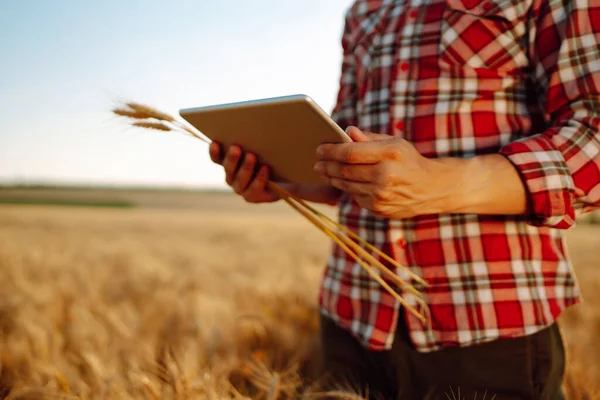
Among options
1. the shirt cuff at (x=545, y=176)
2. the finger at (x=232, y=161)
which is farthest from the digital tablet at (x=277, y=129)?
the shirt cuff at (x=545, y=176)

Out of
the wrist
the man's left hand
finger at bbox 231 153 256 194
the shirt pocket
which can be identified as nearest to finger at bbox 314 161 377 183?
the man's left hand

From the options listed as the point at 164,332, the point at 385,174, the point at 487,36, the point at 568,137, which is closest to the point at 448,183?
the point at 385,174

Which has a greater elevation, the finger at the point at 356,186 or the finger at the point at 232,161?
the finger at the point at 232,161

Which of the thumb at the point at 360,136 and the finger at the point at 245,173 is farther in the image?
the finger at the point at 245,173

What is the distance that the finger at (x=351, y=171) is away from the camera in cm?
79

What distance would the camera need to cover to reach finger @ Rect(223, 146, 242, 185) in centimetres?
105

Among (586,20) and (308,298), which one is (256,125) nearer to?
(586,20)

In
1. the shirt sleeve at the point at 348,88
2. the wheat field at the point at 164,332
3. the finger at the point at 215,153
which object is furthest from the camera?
the shirt sleeve at the point at 348,88

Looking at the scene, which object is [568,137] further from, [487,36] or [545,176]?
[487,36]

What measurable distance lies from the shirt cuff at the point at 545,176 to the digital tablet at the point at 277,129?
14.1 inches

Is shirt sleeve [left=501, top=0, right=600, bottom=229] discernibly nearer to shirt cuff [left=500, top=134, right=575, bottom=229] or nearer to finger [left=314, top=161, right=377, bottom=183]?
shirt cuff [left=500, top=134, right=575, bottom=229]

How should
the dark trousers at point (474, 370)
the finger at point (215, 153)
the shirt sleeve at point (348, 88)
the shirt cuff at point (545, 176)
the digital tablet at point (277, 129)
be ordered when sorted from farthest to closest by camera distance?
the shirt sleeve at point (348, 88) < the finger at point (215, 153) < the dark trousers at point (474, 370) < the shirt cuff at point (545, 176) < the digital tablet at point (277, 129)

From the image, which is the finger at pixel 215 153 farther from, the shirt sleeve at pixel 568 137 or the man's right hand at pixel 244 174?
the shirt sleeve at pixel 568 137

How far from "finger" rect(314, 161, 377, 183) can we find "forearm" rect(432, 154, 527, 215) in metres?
0.14
